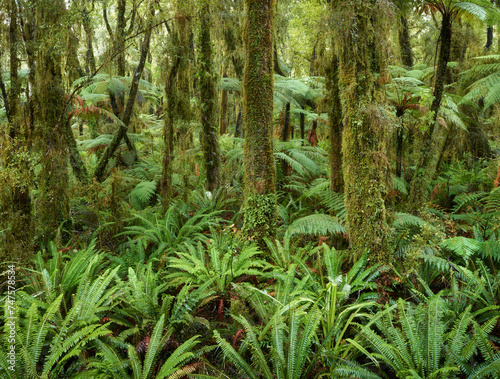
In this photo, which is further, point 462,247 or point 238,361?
point 462,247

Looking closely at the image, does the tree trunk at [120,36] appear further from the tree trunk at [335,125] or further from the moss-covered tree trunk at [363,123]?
the moss-covered tree trunk at [363,123]

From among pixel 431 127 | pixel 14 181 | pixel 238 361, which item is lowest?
pixel 238 361

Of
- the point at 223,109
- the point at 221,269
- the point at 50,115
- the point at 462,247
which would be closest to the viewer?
the point at 462,247

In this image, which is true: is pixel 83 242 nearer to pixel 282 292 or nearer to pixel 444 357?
pixel 282 292

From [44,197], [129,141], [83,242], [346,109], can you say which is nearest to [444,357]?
[346,109]

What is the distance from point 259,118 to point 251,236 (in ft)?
5.62

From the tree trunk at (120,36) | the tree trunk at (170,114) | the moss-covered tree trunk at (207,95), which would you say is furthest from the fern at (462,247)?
the tree trunk at (120,36)

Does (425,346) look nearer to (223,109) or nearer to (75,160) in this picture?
(75,160)

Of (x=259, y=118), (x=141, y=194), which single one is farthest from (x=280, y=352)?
(x=141, y=194)

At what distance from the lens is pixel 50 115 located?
16.7ft

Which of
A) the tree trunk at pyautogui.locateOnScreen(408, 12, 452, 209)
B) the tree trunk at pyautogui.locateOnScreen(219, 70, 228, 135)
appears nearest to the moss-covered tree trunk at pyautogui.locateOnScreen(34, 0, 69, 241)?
the tree trunk at pyautogui.locateOnScreen(408, 12, 452, 209)

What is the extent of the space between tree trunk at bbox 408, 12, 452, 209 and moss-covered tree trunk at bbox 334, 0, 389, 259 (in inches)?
47.2

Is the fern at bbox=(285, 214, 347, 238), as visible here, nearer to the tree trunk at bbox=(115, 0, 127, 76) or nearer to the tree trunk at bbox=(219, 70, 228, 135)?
the tree trunk at bbox=(115, 0, 127, 76)

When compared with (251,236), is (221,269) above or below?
below
